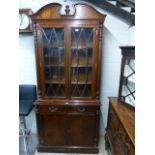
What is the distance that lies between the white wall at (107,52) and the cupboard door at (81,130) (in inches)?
21.1

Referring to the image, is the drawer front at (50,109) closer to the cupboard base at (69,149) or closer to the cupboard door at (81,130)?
the cupboard door at (81,130)

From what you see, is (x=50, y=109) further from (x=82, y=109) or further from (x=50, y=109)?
(x=82, y=109)

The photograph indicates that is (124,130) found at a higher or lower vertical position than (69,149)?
higher

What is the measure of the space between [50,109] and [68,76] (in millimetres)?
511

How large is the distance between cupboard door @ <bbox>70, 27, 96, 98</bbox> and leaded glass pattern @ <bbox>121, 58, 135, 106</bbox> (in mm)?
393

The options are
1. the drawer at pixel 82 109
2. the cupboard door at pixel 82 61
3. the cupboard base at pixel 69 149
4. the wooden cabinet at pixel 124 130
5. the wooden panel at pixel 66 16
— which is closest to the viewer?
A: the wooden cabinet at pixel 124 130

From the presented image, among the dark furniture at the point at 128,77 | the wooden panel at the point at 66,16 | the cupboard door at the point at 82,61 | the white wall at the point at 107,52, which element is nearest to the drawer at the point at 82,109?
the cupboard door at the point at 82,61

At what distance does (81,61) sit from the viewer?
2088mm

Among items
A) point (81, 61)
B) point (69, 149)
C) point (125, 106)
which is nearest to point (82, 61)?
point (81, 61)

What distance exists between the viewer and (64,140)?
2258 mm

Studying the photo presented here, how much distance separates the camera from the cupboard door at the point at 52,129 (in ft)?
7.17
